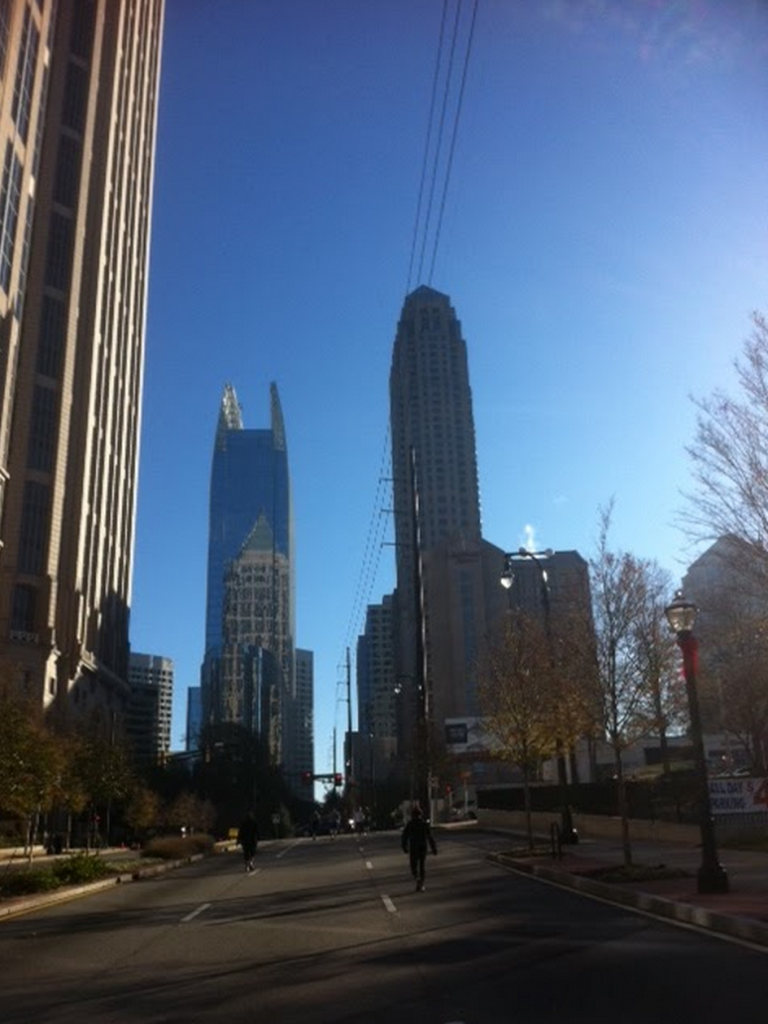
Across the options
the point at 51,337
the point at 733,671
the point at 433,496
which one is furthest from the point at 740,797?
the point at 433,496

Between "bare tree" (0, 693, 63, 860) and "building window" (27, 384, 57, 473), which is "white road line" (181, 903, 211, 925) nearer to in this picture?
"bare tree" (0, 693, 63, 860)

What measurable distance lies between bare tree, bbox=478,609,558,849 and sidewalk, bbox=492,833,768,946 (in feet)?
10.9

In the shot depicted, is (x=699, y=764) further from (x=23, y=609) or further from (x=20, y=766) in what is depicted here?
(x=23, y=609)

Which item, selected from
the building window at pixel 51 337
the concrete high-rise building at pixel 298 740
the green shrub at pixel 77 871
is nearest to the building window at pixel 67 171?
the building window at pixel 51 337

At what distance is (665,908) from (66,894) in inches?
515

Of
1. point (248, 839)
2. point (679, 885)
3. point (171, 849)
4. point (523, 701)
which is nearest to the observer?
point (679, 885)

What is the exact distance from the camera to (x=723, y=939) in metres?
11.0

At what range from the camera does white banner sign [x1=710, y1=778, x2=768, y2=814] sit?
26.8 meters

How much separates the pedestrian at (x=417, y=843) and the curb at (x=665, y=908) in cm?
267

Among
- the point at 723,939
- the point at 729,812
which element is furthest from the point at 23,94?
the point at 723,939

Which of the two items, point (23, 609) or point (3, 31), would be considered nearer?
point (3, 31)

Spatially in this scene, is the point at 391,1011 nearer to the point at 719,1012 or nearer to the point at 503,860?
the point at 719,1012

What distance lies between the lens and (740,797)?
26.9 m

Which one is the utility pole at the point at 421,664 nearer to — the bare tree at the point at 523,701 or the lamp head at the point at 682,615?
the bare tree at the point at 523,701
